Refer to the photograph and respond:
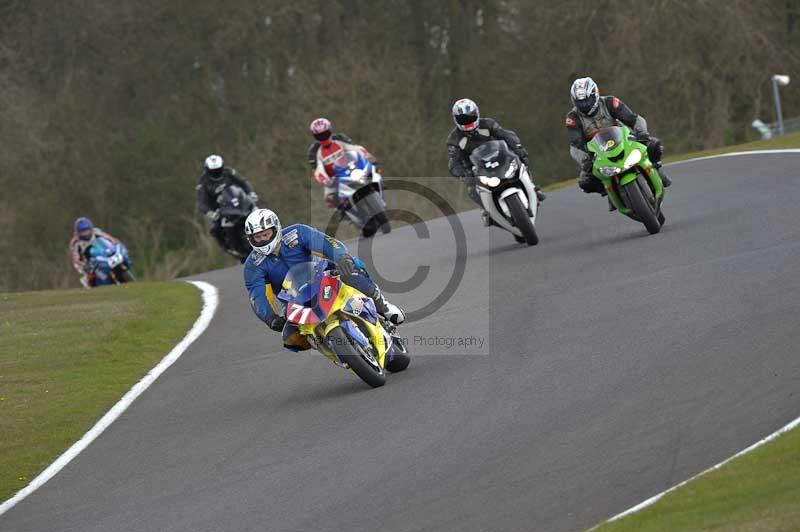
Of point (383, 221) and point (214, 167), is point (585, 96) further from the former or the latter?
point (214, 167)

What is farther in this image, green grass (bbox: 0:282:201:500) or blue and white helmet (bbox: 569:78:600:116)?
blue and white helmet (bbox: 569:78:600:116)

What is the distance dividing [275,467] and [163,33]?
138 ft

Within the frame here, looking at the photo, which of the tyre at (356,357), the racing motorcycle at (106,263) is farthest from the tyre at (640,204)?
the racing motorcycle at (106,263)

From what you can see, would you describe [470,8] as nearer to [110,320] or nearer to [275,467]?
[110,320]

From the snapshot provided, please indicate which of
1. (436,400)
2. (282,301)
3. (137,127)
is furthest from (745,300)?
(137,127)

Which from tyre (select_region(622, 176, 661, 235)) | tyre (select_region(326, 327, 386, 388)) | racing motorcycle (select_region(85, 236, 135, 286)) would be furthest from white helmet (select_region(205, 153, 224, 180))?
tyre (select_region(326, 327, 386, 388))

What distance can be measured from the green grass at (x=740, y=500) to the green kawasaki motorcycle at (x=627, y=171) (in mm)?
8321

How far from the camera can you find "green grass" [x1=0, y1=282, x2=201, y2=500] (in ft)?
38.6

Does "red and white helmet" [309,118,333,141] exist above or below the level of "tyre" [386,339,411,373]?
above

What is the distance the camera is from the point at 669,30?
4041 centimetres

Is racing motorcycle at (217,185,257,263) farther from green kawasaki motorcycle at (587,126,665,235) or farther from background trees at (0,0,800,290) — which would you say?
background trees at (0,0,800,290)

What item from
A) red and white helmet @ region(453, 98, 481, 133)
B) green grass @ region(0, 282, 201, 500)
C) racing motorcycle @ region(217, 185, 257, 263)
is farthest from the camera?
racing motorcycle @ region(217, 185, 257, 263)

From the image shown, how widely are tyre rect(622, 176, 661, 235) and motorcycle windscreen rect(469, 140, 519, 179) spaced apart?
5.40ft

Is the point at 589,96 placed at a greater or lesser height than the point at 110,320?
greater
